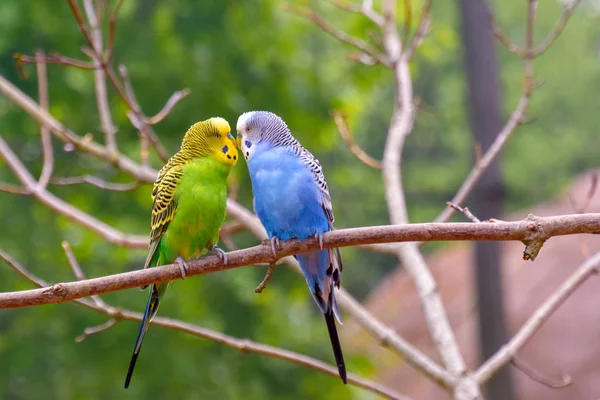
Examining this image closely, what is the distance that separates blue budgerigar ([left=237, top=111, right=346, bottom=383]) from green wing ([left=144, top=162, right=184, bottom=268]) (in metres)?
0.28

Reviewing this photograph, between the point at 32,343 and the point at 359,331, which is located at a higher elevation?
the point at 359,331

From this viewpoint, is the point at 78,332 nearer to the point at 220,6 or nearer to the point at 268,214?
the point at 220,6

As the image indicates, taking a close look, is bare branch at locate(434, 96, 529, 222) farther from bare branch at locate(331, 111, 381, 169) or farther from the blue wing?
the blue wing

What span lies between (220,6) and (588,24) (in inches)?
563

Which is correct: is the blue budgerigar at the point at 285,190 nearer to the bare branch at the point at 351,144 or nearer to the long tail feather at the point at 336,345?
the long tail feather at the point at 336,345

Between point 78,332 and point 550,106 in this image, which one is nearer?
point 78,332

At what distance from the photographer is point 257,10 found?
6.48 metres

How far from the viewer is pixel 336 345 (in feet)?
9.02

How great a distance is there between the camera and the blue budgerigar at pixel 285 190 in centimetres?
285

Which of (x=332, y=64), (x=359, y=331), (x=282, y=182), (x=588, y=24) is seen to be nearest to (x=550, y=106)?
(x=588, y=24)

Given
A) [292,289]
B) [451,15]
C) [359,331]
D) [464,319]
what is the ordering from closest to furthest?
[292,289] < [464,319] < [359,331] < [451,15]

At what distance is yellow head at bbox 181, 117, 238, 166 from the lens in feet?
8.62

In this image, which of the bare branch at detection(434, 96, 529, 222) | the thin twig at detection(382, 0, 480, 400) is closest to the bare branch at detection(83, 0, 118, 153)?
the thin twig at detection(382, 0, 480, 400)

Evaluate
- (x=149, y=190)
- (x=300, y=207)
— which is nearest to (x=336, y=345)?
(x=300, y=207)
